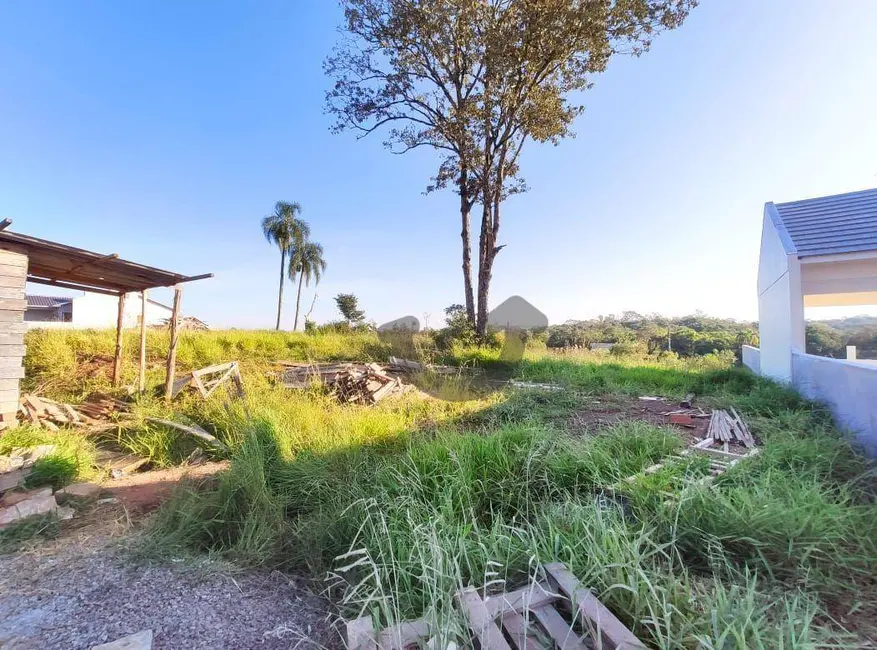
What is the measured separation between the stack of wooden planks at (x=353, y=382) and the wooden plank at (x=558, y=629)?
5.09m

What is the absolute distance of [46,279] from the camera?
20.0 feet

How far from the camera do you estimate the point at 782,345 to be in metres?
6.96

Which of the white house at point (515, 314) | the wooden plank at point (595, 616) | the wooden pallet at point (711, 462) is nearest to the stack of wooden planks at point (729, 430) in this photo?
the wooden pallet at point (711, 462)

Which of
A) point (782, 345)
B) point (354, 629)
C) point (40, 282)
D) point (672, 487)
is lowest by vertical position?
point (354, 629)

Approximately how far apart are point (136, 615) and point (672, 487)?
320 cm

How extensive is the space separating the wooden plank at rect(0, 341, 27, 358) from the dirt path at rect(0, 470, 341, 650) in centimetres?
279

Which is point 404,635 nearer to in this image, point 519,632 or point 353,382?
point 519,632

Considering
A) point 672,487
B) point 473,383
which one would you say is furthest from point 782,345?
point 672,487

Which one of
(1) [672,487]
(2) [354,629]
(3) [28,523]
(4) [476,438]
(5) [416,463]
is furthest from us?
(4) [476,438]

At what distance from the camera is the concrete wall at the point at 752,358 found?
991 cm

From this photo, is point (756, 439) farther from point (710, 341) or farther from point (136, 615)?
point (710, 341)

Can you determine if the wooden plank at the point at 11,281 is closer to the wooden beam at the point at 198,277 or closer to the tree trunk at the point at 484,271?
the wooden beam at the point at 198,277

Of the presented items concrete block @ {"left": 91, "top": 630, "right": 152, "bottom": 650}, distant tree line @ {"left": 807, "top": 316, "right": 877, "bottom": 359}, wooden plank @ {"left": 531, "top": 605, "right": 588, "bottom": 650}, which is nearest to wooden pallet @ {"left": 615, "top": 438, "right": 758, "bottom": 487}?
wooden plank @ {"left": 531, "top": 605, "right": 588, "bottom": 650}

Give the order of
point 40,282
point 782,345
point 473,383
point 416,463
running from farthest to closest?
point 473,383 → point 782,345 → point 40,282 → point 416,463
